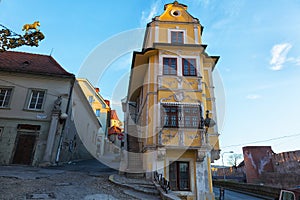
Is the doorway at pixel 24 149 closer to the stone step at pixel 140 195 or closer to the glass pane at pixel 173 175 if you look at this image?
the stone step at pixel 140 195

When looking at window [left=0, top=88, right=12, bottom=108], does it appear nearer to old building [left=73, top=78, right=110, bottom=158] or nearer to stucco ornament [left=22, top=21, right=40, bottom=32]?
old building [left=73, top=78, right=110, bottom=158]

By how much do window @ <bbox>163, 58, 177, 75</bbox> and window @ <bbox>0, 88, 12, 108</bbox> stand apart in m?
13.4

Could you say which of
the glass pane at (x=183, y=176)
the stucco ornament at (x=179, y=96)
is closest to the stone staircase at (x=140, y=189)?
the glass pane at (x=183, y=176)

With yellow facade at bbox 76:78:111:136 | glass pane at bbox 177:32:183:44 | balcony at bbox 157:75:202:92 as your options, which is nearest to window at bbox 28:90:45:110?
balcony at bbox 157:75:202:92

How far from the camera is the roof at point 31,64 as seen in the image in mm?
16953

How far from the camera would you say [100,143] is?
37.2 meters

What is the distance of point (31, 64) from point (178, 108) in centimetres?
1505

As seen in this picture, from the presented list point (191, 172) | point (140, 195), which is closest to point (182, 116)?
point (191, 172)

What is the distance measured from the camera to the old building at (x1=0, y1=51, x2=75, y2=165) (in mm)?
15023

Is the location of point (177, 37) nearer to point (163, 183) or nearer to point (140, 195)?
point (163, 183)

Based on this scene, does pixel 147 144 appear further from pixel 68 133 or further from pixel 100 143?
pixel 100 143

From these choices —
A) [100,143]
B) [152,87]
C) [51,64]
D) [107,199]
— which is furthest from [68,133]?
[100,143]

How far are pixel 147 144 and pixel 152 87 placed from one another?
393cm

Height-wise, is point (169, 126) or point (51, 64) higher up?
point (51, 64)
